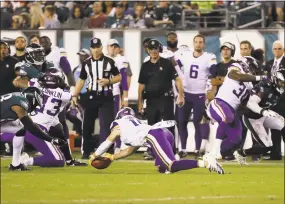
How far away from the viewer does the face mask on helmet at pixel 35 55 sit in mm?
13969

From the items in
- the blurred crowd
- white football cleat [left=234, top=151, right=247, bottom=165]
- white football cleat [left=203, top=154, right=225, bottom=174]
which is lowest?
white football cleat [left=234, top=151, right=247, bottom=165]

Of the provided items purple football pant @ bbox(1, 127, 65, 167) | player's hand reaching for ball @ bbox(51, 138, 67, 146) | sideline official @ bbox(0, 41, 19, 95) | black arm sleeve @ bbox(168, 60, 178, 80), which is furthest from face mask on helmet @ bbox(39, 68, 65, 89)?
sideline official @ bbox(0, 41, 19, 95)

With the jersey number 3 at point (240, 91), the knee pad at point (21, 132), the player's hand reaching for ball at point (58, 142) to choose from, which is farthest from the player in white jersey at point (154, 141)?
the jersey number 3 at point (240, 91)

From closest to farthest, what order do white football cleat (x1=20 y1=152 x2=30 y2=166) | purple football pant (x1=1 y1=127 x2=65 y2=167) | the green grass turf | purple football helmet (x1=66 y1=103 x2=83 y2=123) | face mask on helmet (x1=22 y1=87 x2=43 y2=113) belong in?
the green grass turf < face mask on helmet (x1=22 y1=87 x2=43 y2=113) < white football cleat (x1=20 y1=152 x2=30 y2=166) < purple football pant (x1=1 y1=127 x2=65 y2=167) < purple football helmet (x1=66 y1=103 x2=83 y2=123)

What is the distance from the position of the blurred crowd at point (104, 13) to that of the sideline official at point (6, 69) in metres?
3.61

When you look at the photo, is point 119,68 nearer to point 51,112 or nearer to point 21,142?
point 51,112

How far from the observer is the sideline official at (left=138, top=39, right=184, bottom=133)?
575 inches

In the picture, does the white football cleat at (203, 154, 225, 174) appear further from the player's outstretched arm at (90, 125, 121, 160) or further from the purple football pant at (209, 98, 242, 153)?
the purple football pant at (209, 98, 242, 153)

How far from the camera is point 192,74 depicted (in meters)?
15.6

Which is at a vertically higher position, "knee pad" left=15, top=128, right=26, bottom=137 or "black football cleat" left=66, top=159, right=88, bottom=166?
"knee pad" left=15, top=128, right=26, bottom=137

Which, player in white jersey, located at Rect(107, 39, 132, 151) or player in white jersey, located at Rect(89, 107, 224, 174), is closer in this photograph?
player in white jersey, located at Rect(89, 107, 224, 174)

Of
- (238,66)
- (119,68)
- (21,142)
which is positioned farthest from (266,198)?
(119,68)

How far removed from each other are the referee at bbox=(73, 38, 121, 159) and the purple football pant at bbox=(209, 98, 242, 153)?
1.63m

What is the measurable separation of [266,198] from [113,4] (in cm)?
1099
